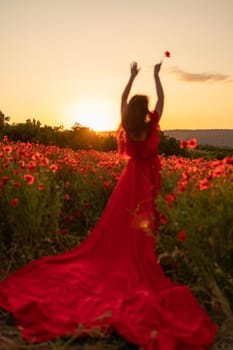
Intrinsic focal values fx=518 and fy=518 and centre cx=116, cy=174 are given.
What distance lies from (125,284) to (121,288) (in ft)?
0.23

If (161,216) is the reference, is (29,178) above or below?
above

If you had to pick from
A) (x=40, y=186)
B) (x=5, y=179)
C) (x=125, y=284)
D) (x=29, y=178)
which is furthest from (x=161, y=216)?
(x=5, y=179)

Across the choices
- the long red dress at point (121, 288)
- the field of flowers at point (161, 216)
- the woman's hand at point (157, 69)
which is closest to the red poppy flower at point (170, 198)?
the field of flowers at point (161, 216)

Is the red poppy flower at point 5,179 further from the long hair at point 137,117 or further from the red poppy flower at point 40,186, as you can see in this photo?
the long hair at point 137,117

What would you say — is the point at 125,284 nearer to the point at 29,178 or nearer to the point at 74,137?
the point at 29,178

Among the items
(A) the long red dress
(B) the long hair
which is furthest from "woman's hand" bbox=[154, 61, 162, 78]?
(A) the long red dress

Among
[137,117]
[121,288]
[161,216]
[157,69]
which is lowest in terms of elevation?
[121,288]

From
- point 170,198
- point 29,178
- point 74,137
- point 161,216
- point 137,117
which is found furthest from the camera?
point 74,137

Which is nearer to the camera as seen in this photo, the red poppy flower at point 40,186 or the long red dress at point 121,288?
the long red dress at point 121,288

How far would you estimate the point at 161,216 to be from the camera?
5.56m

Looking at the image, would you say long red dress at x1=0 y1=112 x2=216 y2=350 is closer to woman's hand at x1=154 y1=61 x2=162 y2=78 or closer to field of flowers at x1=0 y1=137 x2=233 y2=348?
field of flowers at x1=0 y1=137 x2=233 y2=348

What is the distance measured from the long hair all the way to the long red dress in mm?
116

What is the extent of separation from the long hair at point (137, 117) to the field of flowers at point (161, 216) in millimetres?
529

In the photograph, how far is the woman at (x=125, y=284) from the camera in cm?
426
